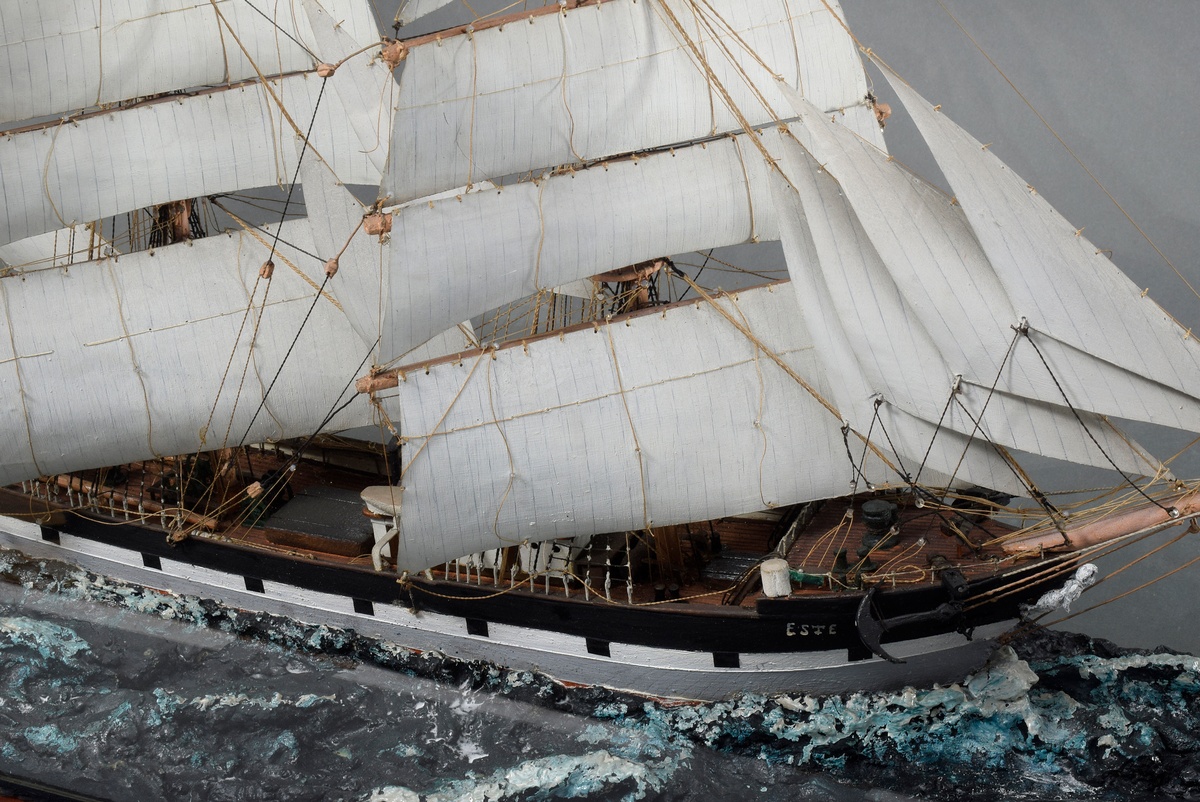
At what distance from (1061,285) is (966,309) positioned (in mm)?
793

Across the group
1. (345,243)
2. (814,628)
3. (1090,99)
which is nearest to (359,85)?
(345,243)

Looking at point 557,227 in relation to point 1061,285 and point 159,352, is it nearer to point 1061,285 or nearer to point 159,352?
point 1061,285

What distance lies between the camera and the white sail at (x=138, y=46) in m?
17.7

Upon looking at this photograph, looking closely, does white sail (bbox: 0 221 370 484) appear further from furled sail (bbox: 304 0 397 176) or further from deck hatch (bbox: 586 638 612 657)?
deck hatch (bbox: 586 638 612 657)

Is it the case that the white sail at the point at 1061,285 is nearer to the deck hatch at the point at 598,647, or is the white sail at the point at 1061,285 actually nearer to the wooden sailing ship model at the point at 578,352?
the wooden sailing ship model at the point at 578,352

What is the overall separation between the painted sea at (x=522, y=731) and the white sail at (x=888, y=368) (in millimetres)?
2291

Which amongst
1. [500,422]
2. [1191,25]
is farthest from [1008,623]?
[1191,25]

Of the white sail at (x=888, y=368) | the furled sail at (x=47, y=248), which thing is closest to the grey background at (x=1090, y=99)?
the white sail at (x=888, y=368)

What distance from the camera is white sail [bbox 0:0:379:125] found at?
58.0ft

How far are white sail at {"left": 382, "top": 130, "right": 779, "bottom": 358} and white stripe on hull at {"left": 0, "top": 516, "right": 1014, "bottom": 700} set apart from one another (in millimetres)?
3046

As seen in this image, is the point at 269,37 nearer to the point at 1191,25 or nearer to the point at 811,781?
the point at 811,781

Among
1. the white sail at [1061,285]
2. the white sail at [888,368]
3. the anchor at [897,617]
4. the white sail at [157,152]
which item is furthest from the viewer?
the white sail at [157,152]

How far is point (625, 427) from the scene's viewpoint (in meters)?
16.5

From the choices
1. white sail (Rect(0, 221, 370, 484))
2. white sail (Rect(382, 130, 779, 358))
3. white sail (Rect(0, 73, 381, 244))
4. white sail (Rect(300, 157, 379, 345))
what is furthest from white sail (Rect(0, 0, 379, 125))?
white sail (Rect(382, 130, 779, 358))
